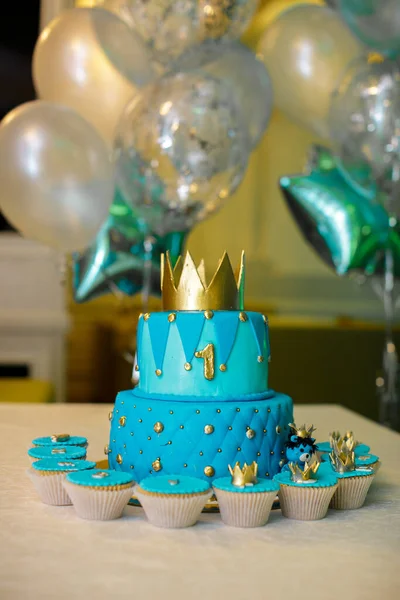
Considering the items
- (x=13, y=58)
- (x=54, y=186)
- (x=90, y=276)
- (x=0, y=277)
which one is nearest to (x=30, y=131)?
(x=54, y=186)

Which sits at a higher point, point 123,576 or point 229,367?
point 229,367

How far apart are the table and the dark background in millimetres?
2871

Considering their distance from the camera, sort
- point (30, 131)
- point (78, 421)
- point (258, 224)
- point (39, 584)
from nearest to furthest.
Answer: point (39, 584) → point (78, 421) → point (30, 131) → point (258, 224)

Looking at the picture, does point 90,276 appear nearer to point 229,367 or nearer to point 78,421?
point 78,421

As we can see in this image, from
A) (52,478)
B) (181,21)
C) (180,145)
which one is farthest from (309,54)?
(52,478)

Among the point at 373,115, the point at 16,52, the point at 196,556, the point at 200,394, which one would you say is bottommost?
the point at 196,556

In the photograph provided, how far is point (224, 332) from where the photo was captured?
87 centimetres

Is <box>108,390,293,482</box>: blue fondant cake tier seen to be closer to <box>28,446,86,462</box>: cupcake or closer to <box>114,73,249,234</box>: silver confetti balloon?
<box>28,446,86,462</box>: cupcake

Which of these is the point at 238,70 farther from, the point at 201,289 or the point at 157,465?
the point at 157,465

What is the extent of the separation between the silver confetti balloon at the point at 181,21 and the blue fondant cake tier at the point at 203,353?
1.04 meters

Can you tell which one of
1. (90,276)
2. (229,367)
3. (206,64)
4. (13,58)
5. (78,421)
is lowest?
(78,421)

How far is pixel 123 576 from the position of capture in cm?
60

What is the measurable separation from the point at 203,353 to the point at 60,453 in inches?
8.0

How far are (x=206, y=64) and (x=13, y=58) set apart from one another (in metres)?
1.96
